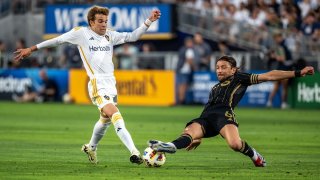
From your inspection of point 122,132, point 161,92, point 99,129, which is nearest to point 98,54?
point 99,129

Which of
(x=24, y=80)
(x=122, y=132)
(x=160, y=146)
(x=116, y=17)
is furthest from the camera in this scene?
(x=116, y=17)

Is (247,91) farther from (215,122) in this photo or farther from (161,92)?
(215,122)

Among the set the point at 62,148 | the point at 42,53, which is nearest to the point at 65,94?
the point at 42,53

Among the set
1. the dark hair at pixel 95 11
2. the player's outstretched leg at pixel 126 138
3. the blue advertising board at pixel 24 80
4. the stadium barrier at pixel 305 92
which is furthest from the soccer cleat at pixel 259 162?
the blue advertising board at pixel 24 80

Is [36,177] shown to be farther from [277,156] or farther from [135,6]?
[135,6]

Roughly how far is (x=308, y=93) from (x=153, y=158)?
18705 mm

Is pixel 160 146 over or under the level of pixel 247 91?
over

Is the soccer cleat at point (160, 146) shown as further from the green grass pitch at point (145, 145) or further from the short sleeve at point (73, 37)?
the short sleeve at point (73, 37)

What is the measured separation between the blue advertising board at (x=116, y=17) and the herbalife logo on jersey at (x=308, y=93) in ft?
31.1

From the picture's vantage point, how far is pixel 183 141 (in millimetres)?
13148

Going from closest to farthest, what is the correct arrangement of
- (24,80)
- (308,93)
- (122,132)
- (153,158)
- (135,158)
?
(135,158)
(153,158)
(122,132)
(308,93)
(24,80)

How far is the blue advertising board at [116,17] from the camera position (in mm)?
39531

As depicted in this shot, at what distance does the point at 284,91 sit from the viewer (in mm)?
31172

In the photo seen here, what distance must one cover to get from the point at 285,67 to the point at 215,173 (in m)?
19.1
